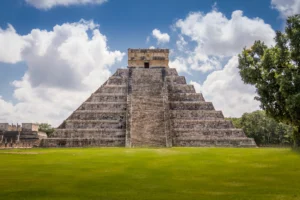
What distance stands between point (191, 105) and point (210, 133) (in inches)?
190

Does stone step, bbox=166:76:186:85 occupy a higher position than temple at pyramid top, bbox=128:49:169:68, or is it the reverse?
temple at pyramid top, bbox=128:49:169:68

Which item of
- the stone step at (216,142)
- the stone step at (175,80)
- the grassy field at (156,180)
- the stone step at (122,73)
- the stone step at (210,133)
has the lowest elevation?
the grassy field at (156,180)

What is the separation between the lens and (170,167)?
41.5 ft

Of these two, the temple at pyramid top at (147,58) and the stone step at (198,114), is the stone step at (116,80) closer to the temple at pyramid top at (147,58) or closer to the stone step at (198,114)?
the temple at pyramid top at (147,58)

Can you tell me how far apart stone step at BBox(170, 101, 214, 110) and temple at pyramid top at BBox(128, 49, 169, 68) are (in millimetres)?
10476

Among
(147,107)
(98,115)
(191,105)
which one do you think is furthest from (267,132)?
(98,115)

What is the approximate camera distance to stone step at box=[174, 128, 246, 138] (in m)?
30.3

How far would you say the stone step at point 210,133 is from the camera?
1192 inches

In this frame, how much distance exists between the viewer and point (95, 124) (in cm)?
3186

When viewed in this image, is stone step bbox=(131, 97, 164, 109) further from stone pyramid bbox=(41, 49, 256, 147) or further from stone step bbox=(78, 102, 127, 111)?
stone step bbox=(78, 102, 127, 111)

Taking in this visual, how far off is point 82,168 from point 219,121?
21.6 metres

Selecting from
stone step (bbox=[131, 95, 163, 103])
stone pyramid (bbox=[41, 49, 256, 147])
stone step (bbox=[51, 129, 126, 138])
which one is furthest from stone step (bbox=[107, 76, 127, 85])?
stone step (bbox=[51, 129, 126, 138])

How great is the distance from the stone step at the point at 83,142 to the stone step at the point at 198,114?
6.58m

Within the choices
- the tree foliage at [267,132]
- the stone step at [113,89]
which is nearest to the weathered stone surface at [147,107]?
the stone step at [113,89]
